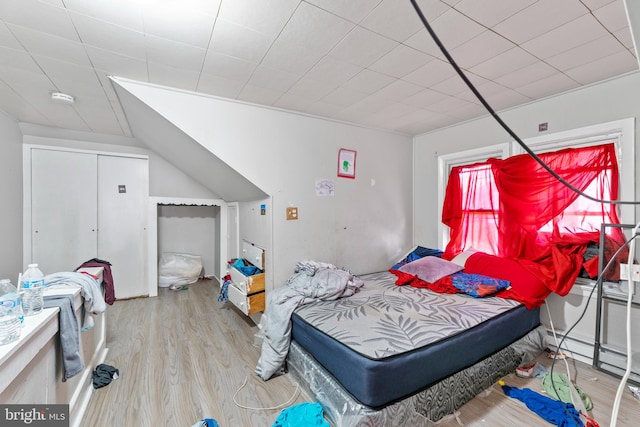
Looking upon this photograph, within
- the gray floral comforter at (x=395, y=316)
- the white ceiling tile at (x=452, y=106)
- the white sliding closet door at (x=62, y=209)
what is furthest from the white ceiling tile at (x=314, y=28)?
the white sliding closet door at (x=62, y=209)

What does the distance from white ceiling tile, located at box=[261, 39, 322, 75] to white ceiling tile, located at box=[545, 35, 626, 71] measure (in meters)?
1.76

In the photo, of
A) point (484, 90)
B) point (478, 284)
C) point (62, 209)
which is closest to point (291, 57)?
point (484, 90)

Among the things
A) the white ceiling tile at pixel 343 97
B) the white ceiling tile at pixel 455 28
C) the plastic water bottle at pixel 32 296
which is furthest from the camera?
the white ceiling tile at pixel 343 97

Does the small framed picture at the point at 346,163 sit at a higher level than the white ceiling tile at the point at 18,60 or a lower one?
lower

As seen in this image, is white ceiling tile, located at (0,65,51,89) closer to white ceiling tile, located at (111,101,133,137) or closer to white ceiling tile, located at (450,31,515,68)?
white ceiling tile, located at (111,101,133,137)

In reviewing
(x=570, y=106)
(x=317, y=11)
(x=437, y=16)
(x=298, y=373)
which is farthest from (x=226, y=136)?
(x=570, y=106)

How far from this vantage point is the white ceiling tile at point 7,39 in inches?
62.9

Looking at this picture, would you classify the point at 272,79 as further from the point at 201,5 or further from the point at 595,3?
the point at 595,3

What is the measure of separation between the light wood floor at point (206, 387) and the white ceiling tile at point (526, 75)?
241 centimetres

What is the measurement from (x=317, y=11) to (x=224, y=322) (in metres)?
3.07

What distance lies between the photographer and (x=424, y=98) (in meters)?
2.67

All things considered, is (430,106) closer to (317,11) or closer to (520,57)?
(520,57)

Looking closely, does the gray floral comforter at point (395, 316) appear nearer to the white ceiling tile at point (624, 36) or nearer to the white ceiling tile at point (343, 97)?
the white ceiling tile at point (343, 97)

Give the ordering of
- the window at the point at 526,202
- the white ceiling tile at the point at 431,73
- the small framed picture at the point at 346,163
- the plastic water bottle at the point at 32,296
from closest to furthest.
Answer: the plastic water bottle at the point at 32,296
the white ceiling tile at the point at 431,73
the window at the point at 526,202
the small framed picture at the point at 346,163
